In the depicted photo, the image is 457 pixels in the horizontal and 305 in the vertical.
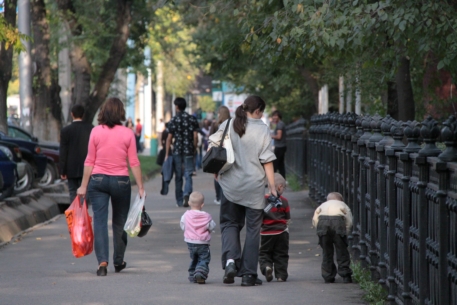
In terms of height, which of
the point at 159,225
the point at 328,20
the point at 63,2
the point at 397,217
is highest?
the point at 63,2

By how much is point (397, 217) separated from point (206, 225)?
224cm

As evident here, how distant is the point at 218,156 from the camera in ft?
26.3

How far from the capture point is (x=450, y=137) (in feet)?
15.4

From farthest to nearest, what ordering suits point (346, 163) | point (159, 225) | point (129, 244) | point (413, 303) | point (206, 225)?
point (159, 225), point (129, 244), point (346, 163), point (206, 225), point (413, 303)

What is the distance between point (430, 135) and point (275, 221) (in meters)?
3.30

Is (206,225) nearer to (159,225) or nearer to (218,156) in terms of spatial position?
(218,156)

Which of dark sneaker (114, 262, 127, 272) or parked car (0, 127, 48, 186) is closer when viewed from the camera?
dark sneaker (114, 262, 127, 272)

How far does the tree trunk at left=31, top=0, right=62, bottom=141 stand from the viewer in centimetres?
2417

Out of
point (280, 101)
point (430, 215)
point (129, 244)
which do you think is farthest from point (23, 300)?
point (280, 101)

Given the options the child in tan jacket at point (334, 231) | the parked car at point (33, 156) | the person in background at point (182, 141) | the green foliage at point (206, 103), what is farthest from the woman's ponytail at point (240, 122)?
the green foliage at point (206, 103)

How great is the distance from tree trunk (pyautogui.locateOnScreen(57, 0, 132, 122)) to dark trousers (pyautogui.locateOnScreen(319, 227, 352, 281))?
684 inches

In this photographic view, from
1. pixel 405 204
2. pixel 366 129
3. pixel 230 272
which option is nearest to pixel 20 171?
pixel 230 272

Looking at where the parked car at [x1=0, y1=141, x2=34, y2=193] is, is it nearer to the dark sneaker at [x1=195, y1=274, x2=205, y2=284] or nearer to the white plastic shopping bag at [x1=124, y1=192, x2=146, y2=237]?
the white plastic shopping bag at [x1=124, y1=192, x2=146, y2=237]

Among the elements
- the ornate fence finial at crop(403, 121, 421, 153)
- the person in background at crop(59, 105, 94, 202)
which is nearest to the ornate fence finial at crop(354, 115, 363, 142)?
the ornate fence finial at crop(403, 121, 421, 153)
